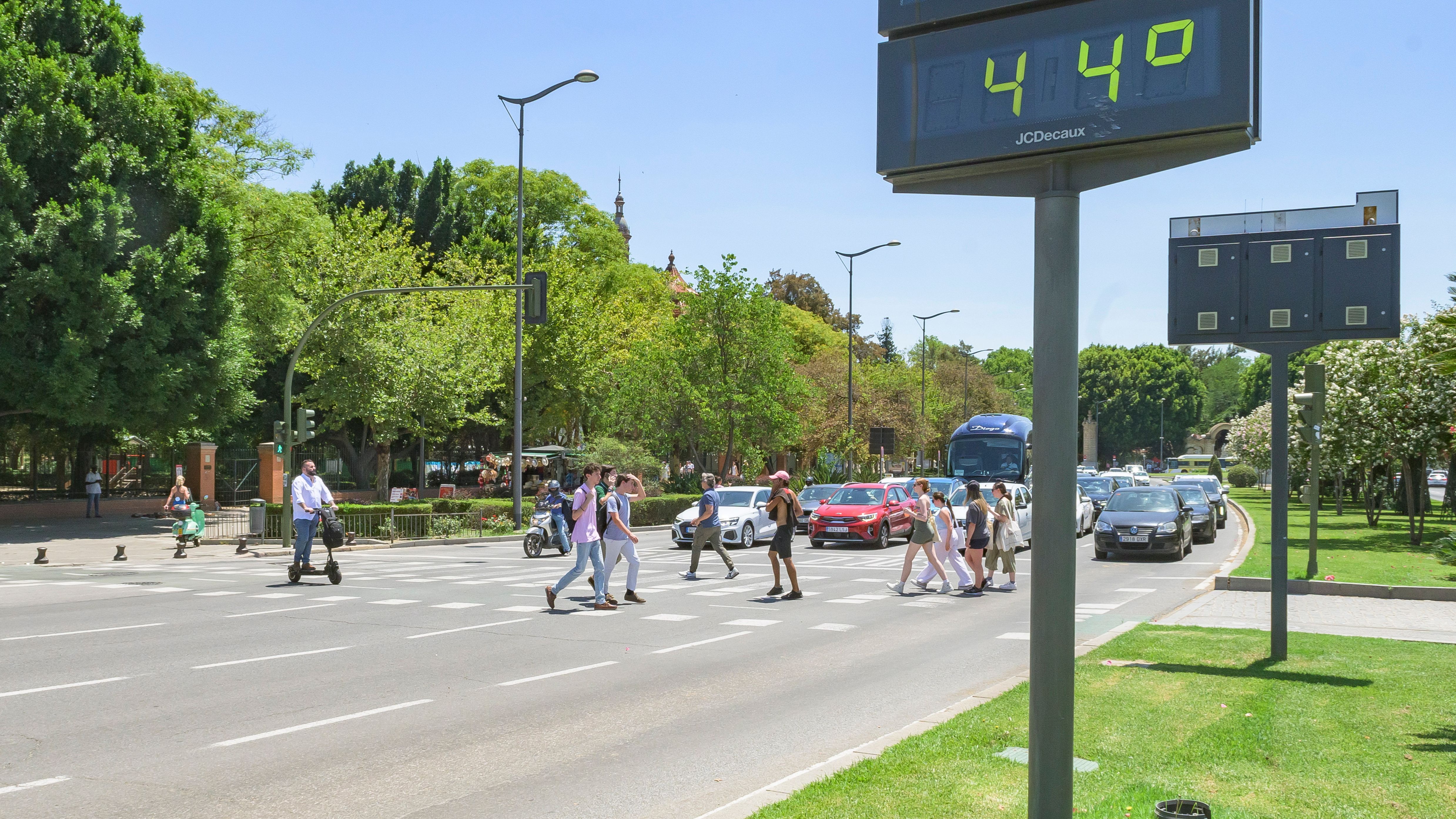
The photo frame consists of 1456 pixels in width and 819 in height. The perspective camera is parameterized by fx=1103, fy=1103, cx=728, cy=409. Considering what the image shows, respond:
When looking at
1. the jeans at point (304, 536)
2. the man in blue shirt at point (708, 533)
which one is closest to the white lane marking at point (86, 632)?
the jeans at point (304, 536)

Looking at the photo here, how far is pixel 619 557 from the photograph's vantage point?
47.2 ft

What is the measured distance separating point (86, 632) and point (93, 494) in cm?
2729

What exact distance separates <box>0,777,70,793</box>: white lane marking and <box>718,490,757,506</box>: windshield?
22.2 metres

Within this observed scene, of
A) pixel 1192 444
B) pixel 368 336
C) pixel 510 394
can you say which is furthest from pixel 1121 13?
pixel 1192 444

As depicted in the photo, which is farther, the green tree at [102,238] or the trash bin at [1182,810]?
the green tree at [102,238]

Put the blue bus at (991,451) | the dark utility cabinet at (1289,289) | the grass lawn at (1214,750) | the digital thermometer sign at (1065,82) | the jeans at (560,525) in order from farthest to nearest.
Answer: the blue bus at (991,451)
the jeans at (560,525)
the dark utility cabinet at (1289,289)
the grass lawn at (1214,750)
the digital thermometer sign at (1065,82)

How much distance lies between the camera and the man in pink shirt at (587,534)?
13891 millimetres

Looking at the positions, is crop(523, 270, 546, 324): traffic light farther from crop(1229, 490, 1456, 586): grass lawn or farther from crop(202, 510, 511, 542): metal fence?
crop(1229, 490, 1456, 586): grass lawn

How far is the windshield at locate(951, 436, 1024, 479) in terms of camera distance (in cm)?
3478

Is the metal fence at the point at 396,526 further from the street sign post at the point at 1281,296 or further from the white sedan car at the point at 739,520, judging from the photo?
the street sign post at the point at 1281,296

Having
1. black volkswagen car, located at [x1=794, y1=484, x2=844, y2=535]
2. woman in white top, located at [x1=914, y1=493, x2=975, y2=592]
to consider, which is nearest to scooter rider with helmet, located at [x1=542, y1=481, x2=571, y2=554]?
black volkswagen car, located at [x1=794, y1=484, x2=844, y2=535]

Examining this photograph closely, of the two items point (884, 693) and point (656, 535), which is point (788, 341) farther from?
point (884, 693)

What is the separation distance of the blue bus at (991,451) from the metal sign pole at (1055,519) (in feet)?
102

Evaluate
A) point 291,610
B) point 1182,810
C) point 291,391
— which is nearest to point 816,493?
point 291,391
